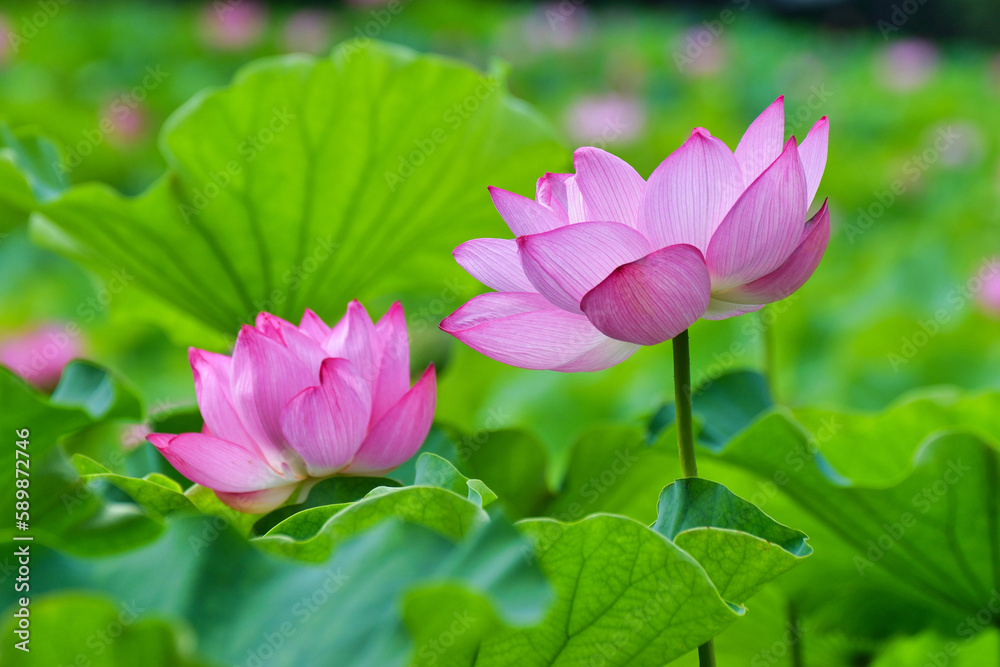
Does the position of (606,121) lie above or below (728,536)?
below

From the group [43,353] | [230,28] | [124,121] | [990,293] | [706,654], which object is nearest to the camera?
[706,654]

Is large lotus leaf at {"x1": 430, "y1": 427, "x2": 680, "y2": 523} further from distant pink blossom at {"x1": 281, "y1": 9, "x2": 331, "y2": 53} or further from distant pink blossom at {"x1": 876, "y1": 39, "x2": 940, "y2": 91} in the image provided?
distant pink blossom at {"x1": 876, "y1": 39, "x2": 940, "y2": 91}

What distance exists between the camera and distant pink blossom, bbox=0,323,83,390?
1.24 m

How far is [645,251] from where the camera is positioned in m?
0.39

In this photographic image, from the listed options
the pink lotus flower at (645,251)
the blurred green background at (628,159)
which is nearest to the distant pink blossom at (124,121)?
the blurred green background at (628,159)

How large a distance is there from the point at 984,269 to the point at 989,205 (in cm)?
94

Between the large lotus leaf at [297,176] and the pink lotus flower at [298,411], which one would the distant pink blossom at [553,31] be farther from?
the pink lotus flower at [298,411]

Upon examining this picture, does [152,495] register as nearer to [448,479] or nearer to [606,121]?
[448,479]

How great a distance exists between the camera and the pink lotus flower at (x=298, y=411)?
0.43 meters

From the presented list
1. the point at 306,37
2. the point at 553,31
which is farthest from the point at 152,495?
the point at 553,31

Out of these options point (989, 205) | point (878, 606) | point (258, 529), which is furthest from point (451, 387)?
point (989, 205)

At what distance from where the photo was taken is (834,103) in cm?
357

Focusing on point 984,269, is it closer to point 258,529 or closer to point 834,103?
point 258,529

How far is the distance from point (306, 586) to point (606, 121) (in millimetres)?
2246
